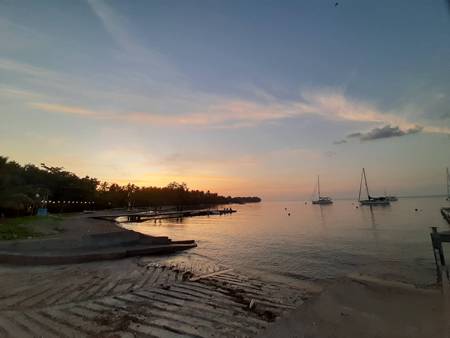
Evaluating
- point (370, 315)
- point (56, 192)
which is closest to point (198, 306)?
point (370, 315)

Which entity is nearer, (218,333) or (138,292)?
(218,333)

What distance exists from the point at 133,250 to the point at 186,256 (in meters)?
4.38

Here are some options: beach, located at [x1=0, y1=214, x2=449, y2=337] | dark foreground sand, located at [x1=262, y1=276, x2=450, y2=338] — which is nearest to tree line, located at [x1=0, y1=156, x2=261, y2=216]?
beach, located at [x1=0, y1=214, x2=449, y2=337]

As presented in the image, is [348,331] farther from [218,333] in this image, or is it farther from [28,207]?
[28,207]

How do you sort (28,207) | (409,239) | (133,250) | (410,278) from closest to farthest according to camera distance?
(410,278)
(133,250)
(409,239)
(28,207)

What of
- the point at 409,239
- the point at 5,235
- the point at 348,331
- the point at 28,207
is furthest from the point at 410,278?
the point at 28,207

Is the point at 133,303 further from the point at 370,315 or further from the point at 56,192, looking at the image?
the point at 56,192

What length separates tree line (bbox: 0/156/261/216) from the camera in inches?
1527

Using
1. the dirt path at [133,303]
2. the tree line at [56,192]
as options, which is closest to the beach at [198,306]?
the dirt path at [133,303]

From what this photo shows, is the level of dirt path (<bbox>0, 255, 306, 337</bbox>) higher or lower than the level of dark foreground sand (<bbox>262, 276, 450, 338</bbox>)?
higher

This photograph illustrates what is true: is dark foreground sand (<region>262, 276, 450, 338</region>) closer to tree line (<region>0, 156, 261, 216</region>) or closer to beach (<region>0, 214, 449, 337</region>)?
beach (<region>0, 214, 449, 337</region>)

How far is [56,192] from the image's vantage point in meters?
72.8

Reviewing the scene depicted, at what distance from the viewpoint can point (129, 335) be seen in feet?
24.1

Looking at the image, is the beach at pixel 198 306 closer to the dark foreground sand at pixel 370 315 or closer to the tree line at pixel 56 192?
the dark foreground sand at pixel 370 315
